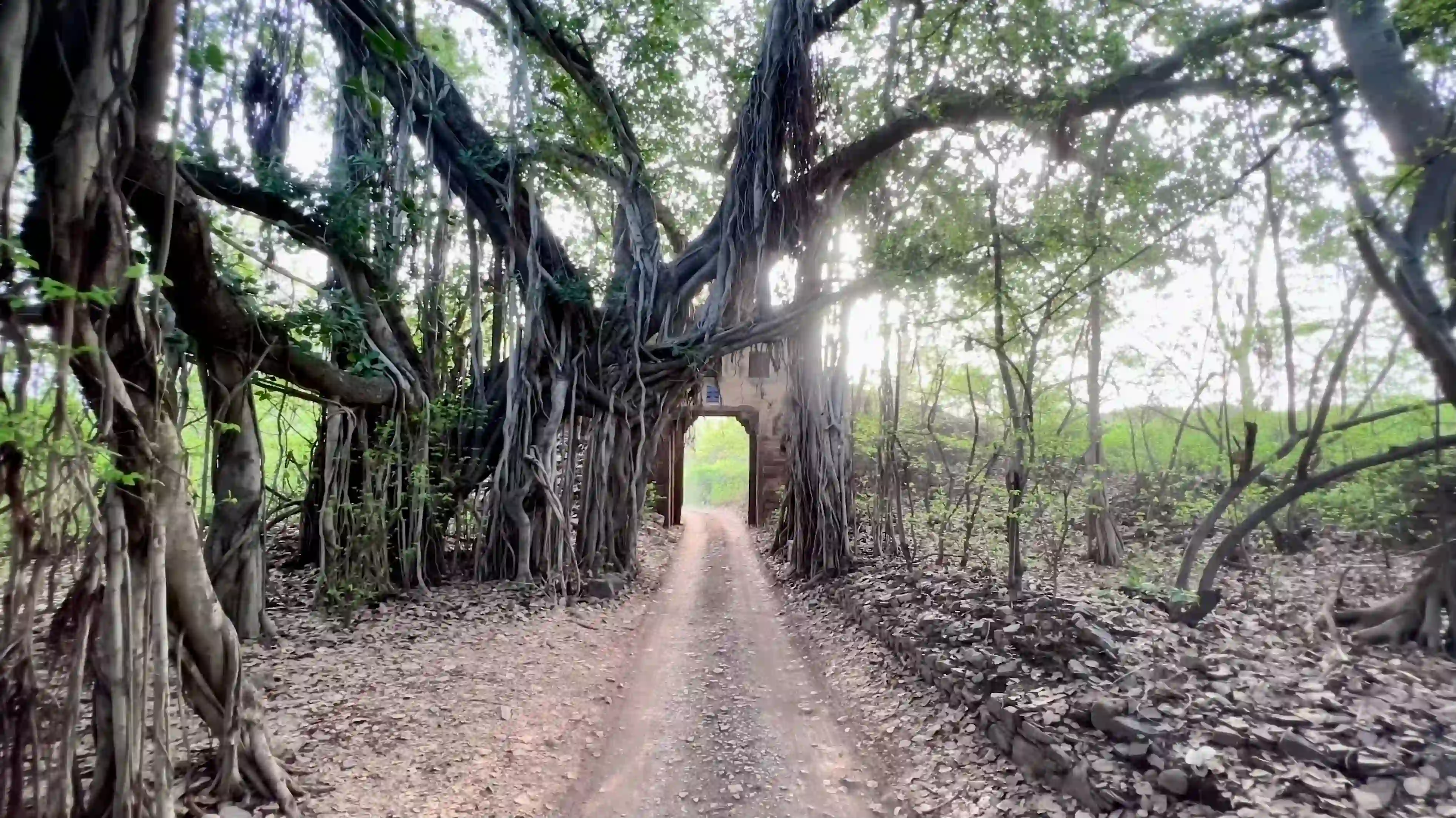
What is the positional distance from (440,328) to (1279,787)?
5.78 meters

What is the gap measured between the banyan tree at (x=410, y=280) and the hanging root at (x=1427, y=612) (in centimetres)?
4

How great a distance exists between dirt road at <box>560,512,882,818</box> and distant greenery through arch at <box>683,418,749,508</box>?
1531 cm

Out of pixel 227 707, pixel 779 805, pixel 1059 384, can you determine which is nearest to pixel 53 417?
pixel 227 707

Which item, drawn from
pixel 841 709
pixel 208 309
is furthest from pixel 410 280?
pixel 841 709

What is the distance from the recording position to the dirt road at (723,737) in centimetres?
292

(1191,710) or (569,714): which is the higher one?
(1191,710)

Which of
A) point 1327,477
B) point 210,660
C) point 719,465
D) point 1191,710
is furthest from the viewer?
point 719,465

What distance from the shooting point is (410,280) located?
5352 mm

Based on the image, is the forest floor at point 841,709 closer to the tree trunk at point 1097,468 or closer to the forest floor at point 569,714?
the forest floor at point 569,714

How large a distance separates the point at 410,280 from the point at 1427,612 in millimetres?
6551

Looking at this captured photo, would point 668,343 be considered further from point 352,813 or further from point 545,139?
point 352,813

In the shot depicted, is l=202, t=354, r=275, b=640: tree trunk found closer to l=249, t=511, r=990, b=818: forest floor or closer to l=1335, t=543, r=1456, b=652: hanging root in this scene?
l=249, t=511, r=990, b=818: forest floor

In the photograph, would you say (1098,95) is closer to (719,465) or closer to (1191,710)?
(1191,710)

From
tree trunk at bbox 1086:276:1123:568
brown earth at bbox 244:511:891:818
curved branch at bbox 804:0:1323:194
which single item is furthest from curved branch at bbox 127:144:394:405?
tree trunk at bbox 1086:276:1123:568
